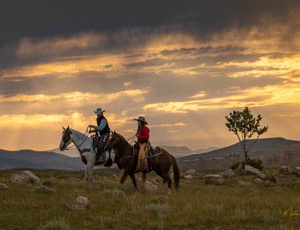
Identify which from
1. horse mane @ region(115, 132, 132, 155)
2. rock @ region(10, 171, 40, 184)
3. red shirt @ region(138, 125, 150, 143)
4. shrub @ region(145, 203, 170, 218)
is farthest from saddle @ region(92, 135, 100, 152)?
shrub @ region(145, 203, 170, 218)

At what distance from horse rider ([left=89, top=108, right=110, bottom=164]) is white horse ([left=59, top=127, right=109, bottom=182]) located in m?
0.34

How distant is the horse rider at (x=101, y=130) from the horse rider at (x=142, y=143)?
1.66 m

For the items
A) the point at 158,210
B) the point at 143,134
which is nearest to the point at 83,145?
the point at 143,134

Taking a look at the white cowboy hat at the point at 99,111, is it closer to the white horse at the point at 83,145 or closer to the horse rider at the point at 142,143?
the white horse at the point at 83,145

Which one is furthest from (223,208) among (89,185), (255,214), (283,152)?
(283,152)

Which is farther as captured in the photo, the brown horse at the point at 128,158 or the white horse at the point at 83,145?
the white horse at the point at 83,145

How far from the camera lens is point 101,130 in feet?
61.6

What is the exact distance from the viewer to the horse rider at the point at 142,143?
17781mm

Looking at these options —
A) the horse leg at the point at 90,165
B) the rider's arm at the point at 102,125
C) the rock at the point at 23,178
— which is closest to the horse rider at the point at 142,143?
the rider's arm at the point at 102,125

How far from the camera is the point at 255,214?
1198 cm

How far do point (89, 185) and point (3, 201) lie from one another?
586cm

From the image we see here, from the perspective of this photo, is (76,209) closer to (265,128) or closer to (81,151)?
(81,151)

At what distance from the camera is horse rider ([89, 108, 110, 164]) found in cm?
1841

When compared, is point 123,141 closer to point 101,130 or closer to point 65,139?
point 101,130
